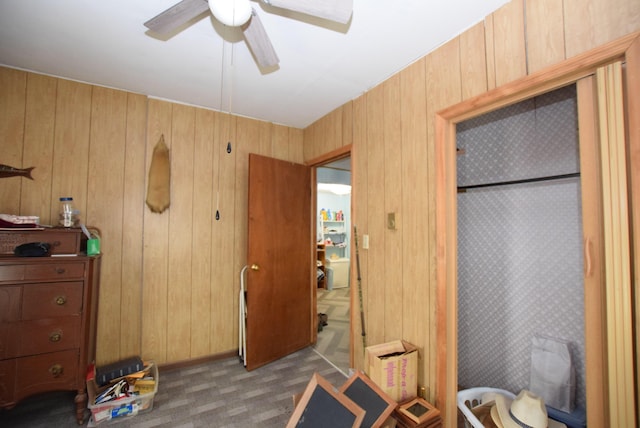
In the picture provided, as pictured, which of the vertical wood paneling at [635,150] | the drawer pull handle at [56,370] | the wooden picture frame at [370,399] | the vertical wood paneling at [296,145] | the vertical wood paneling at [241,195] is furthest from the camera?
the vertical wood paneling at [296,145]

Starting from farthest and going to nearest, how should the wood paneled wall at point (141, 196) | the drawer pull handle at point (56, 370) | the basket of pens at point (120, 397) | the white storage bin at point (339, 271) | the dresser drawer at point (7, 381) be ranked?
1. the white storage bin at point (339, 271)
2. the wood paneled wall at point (141, 196)
3. the basket of pens at point (120, 397)
4. the drawer pull handle at point (56, 370)
5. the dresser drawer at point (7, 381)

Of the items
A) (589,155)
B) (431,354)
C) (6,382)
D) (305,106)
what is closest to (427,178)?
(589,155)

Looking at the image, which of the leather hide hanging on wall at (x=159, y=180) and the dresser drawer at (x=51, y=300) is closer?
the dresser drawer at (x=51, y=300)

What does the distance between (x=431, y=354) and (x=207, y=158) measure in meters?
2.62

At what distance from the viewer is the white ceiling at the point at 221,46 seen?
1.56 metres

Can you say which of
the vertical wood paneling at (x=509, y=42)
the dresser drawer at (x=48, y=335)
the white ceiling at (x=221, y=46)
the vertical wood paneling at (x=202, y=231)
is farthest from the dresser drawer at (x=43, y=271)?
the vertical wood paneling at (x=509, y=42)

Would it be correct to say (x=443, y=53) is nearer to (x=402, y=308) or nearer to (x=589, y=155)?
(x=589, y=155)

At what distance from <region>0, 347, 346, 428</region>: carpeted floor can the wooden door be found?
0.82ft

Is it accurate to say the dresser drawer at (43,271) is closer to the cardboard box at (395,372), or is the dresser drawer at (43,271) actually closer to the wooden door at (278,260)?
the wooden door at (278,260)

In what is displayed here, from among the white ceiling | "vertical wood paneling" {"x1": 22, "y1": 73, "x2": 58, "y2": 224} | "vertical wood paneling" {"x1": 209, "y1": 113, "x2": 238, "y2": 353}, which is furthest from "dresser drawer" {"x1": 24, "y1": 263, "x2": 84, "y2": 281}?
the white ceiling

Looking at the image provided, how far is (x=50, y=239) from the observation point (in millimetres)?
1883

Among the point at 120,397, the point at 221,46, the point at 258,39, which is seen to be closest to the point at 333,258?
the point at 120,397

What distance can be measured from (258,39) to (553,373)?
2.76 meters

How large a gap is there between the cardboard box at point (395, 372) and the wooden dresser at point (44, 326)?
1941mm
